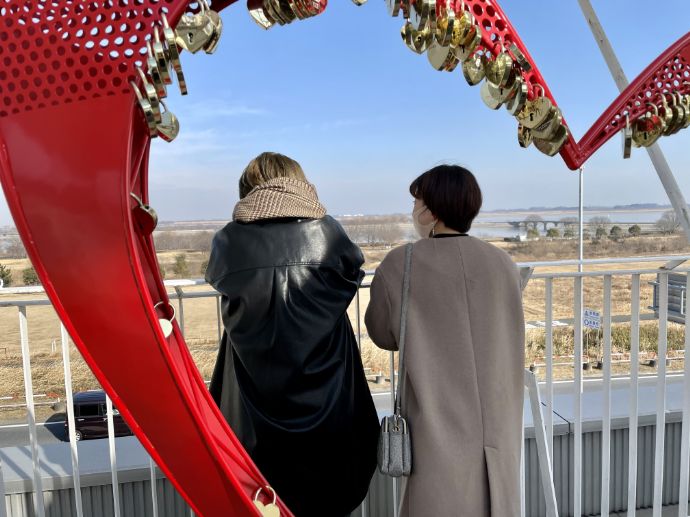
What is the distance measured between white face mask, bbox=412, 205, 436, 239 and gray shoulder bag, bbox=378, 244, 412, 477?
0.28 feet

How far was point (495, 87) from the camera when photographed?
1.04 m

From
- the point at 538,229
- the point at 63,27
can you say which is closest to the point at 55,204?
the point at 63,27

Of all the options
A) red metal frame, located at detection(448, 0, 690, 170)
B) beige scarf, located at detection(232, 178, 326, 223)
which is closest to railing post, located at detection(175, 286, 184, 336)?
beige scarf, located at detection(232, 178, 326, 223)

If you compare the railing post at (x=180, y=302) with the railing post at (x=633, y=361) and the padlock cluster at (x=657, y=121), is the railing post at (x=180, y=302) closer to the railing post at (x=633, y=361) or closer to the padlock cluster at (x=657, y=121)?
the padlock cluster at (x=657, y=121)

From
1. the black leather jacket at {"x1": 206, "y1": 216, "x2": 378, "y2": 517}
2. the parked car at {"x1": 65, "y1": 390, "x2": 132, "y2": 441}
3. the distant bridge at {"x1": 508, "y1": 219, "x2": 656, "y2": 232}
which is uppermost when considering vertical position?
the black leather jacket at {"x1": 206, "y1": 216, "x2": 378, "y2": 517}

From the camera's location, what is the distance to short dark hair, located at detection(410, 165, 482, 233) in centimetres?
138

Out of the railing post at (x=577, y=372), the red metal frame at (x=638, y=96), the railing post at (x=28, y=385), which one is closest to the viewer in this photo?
the red metal frame at (x=638, y=96)

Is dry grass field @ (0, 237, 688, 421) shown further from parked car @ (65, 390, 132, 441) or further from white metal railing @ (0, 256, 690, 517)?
parked car @ (65, 390, 132, 441)

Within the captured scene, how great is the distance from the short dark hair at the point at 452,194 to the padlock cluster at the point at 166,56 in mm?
730

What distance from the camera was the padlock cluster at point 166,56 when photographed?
789 mm

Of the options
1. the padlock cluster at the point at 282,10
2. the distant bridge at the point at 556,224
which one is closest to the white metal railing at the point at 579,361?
the padlock cluster at the point at 282,10

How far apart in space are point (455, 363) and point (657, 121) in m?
0.78

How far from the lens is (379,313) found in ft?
4.61

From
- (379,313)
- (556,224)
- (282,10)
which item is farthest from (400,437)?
(556,224)
